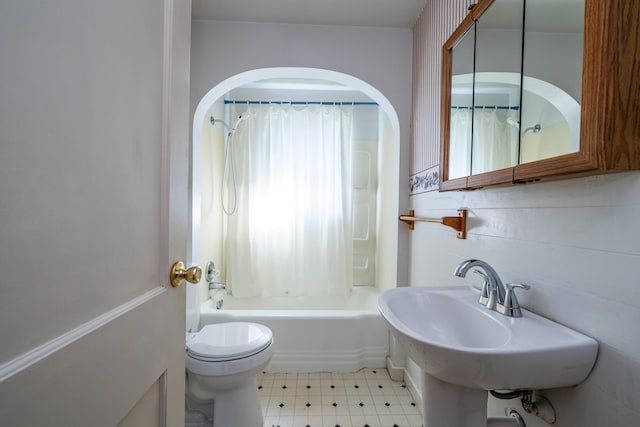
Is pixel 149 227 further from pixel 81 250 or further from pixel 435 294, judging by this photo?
pixel 435 294

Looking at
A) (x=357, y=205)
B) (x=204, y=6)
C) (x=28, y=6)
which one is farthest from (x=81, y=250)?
(x=357, y=205)

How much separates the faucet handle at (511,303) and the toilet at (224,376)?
1075 millimetres

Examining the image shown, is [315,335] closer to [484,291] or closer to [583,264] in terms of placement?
[484,291]

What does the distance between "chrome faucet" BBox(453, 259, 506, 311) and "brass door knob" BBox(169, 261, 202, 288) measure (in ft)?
2.65

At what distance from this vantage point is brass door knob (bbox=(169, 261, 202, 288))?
65cm

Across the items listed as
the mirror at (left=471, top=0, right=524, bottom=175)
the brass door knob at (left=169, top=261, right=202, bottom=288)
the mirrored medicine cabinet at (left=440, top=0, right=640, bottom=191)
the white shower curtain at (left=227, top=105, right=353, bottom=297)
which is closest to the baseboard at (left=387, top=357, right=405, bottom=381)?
the white shower curtain at (left=227, top=105, right=353, bottom=297)

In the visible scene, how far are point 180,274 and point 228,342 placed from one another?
940mm

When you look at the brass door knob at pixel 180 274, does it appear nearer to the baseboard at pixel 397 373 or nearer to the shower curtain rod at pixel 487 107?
the shower curtain rod at pixel 487 107

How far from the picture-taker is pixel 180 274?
66 cm

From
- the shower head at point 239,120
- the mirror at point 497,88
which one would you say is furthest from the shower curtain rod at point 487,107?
the shower head at point 239,120

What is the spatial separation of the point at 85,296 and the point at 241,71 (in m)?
1.72

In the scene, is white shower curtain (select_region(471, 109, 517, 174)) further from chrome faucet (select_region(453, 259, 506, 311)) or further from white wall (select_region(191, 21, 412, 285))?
white wall (select_region(191, 21, 412, 285))

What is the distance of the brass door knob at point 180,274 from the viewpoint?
0.65 meters

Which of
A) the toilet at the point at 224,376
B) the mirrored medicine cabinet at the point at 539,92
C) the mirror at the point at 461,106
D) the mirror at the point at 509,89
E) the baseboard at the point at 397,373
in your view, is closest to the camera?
the mirrored medicine cabinet at the point at 539,92
